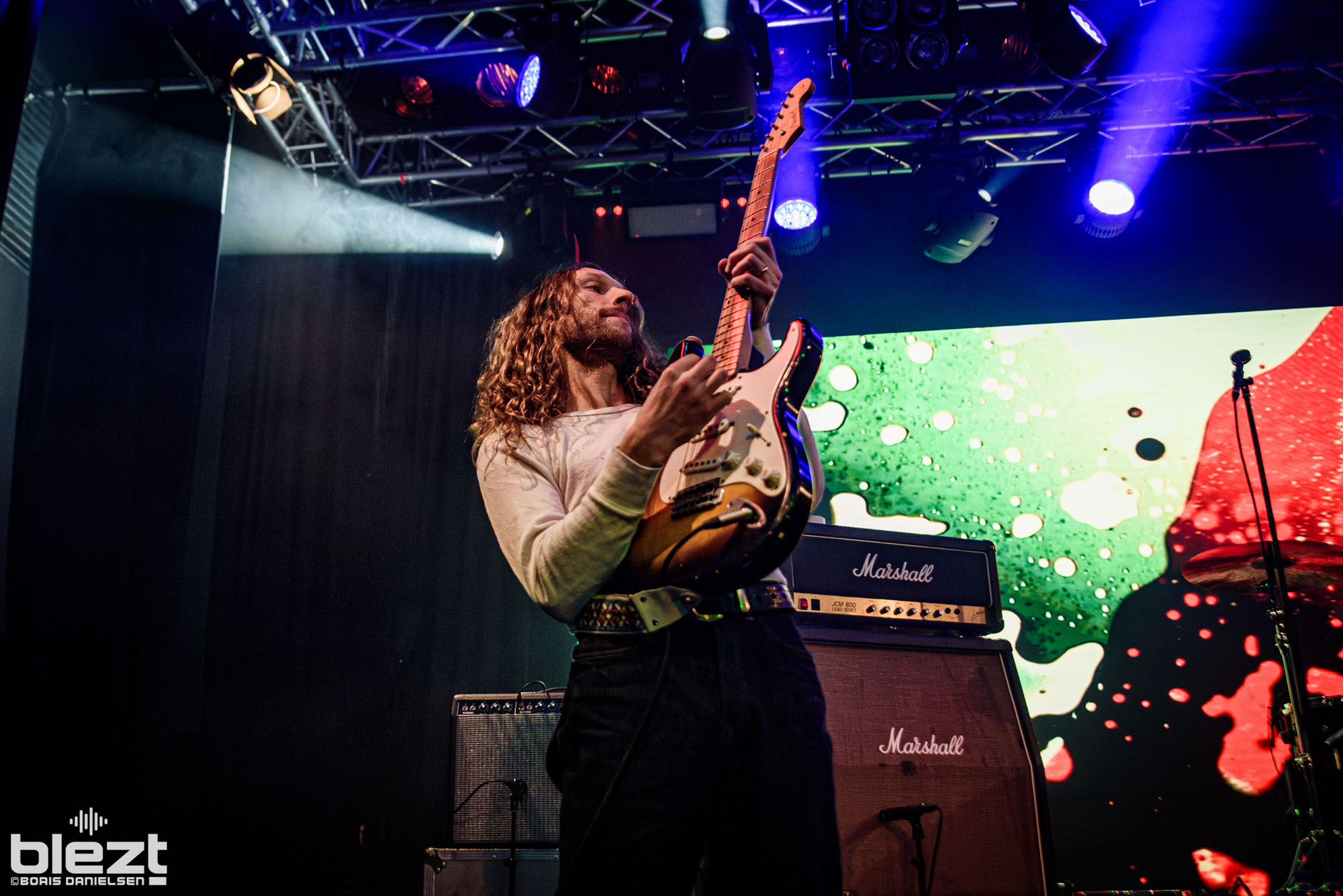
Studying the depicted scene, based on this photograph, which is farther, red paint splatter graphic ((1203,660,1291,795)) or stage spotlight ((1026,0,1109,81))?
red paint splatter graphic ((1203,660,1291,795))

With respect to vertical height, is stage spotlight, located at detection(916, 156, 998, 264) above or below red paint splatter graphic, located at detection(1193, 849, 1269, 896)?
above

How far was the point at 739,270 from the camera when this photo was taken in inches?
68.6

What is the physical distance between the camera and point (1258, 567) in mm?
3393

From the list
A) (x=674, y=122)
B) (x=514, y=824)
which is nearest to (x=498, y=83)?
(x=674, y=122)

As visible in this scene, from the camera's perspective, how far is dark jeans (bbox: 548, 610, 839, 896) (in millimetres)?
1290

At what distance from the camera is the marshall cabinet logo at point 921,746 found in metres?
2.44

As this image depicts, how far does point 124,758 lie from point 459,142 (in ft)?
12.1

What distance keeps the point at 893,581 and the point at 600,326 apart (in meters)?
1.36

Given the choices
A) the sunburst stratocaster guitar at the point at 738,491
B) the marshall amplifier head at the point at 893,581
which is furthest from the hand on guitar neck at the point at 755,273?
the marshall amplifier head at the point at 893,581

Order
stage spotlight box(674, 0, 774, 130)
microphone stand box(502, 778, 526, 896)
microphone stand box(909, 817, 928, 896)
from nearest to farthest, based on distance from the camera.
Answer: microphone stand box(909, 817, 928, 896), microphone stand box(502, 778, 526, 896), stage spotlight box(674, 0, 774, 130)

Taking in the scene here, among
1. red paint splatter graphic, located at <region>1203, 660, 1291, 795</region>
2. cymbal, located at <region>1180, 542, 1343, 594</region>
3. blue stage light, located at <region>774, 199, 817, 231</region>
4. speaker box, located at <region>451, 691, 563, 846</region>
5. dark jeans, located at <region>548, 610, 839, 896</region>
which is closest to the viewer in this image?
dark jeans, located at <region>548, 610, 839, 896</region>

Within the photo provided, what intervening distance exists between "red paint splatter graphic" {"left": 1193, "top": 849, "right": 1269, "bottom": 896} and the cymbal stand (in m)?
0.92

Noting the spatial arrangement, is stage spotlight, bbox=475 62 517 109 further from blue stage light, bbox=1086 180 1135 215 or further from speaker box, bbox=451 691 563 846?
blue stage light, bbox=1086 180 1135 215

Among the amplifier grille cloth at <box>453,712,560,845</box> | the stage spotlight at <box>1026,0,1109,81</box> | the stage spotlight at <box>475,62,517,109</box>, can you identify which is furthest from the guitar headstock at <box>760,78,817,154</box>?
the stage spotlight at <box>475,62,517,109</box>
